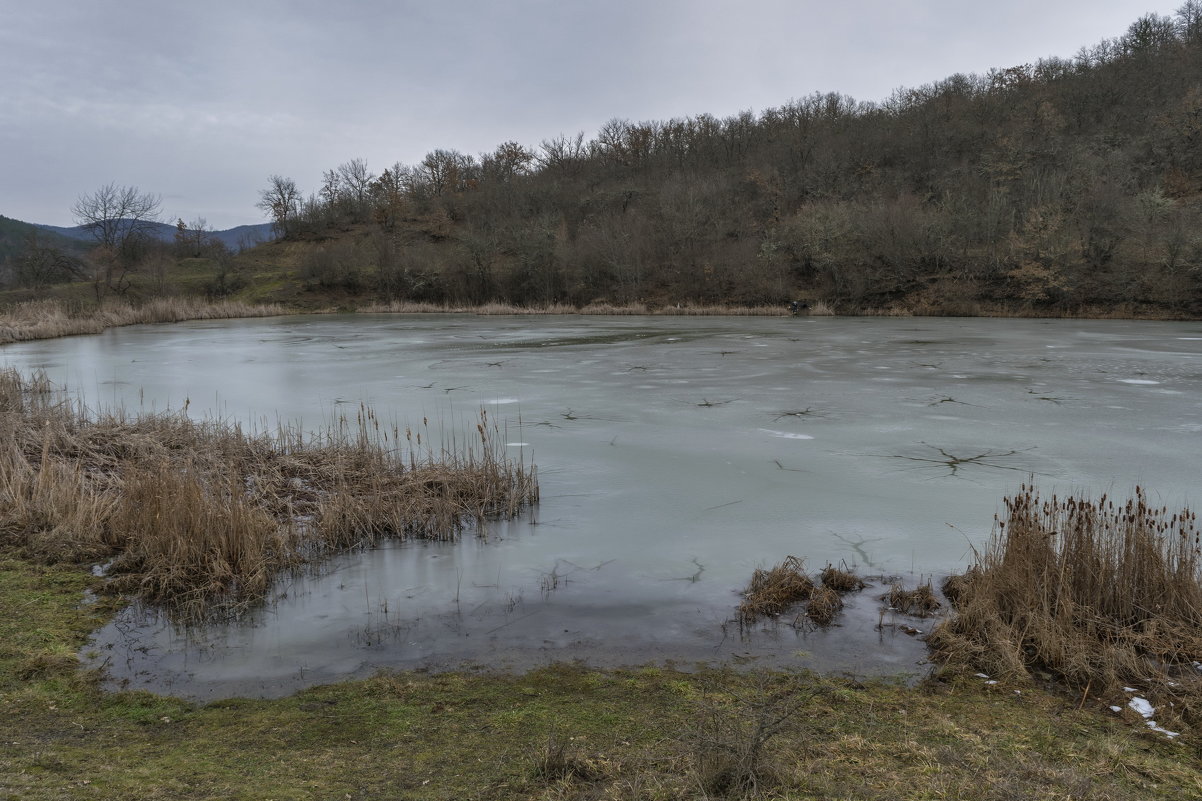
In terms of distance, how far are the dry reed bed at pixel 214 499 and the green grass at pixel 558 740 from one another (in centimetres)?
110

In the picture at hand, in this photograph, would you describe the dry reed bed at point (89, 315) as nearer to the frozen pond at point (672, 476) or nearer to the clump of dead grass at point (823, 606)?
the frozen pond at point (672, 476)

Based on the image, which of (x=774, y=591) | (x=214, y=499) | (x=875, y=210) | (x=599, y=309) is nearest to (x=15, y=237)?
(x=599, y=309)

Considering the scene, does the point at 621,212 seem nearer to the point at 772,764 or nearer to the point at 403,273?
the point at 403,273

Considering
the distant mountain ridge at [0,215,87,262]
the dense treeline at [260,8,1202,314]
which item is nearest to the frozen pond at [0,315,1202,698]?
the dense treeline at [260,8,1202,314]

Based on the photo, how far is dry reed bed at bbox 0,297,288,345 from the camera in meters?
25.0

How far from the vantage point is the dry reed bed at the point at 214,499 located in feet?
16.7

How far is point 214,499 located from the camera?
557 centimetres

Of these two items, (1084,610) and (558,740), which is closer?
(558,740)

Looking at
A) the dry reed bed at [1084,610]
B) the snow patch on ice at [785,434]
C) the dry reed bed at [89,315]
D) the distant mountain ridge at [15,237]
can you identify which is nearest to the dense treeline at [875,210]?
the dry reed bed at [89,315]

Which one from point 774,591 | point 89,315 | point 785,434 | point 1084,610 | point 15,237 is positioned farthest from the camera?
point 15,237

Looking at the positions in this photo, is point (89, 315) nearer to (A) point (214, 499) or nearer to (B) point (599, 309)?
(B) point (599, 309)

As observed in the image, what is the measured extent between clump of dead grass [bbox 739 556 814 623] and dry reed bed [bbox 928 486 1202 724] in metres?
0.81

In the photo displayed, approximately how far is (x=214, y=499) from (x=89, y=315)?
97.1 ft

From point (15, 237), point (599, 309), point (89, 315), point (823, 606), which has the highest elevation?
point (15, 237)
